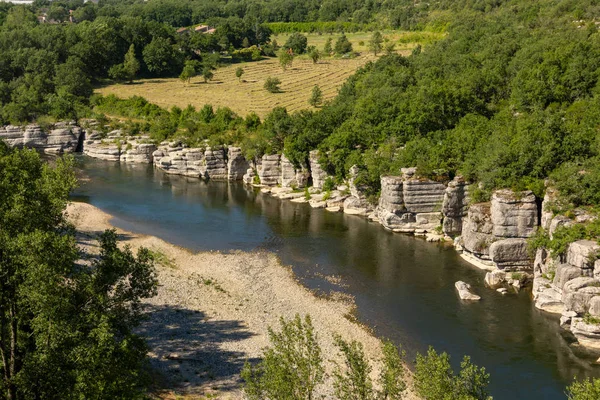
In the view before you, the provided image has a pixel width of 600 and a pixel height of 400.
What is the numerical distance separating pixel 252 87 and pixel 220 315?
75.1m

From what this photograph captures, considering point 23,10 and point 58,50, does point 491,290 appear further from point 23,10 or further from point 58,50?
point 23,10

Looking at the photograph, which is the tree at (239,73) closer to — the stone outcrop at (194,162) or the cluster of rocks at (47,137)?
the cluster of rocks at (47,137)

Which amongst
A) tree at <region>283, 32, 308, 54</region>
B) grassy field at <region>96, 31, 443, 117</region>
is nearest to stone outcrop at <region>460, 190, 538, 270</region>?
grassy field at <region>96, 31, 443, 117</region>

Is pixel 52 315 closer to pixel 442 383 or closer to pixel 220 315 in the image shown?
pixel 442 383

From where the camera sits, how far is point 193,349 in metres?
37.0

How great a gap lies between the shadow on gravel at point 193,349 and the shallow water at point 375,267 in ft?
31.4

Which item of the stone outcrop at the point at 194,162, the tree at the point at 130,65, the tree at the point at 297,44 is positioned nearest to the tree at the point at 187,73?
the tree at the point at 130,65

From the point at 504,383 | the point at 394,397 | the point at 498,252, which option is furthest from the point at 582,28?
the point at 394,397

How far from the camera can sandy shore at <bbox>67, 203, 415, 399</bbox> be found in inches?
1355

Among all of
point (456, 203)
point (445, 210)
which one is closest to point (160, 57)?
point (445, 210)

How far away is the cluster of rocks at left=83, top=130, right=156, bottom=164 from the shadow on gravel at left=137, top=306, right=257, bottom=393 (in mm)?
49864

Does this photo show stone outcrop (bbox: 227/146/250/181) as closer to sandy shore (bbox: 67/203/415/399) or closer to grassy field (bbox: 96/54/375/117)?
grassy field (bbox: 96/54/375/117)

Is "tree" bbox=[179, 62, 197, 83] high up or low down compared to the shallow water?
up

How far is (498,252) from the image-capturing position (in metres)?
46.6
